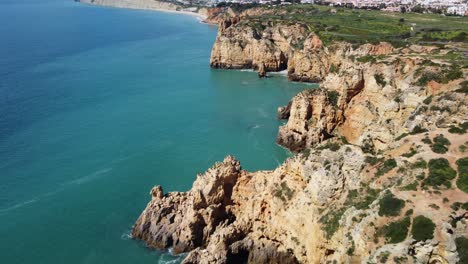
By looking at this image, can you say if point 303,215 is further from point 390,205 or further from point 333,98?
point 333,98

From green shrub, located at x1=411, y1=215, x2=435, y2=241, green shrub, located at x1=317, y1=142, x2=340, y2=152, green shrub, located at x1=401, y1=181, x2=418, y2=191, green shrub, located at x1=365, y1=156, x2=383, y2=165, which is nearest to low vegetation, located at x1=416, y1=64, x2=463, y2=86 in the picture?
green shrub, located at x1=317, y1=142, x2=340, y2=152

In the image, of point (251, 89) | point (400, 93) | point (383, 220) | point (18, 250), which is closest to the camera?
point (383, 220)

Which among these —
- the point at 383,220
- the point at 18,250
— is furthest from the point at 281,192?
the point at 18,250

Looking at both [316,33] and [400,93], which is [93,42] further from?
[400,93]

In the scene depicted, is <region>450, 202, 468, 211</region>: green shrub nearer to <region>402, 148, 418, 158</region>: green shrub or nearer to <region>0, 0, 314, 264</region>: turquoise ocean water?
<region>402, 148, 418, 158</region>: green shrub

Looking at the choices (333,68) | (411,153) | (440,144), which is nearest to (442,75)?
(440,144)

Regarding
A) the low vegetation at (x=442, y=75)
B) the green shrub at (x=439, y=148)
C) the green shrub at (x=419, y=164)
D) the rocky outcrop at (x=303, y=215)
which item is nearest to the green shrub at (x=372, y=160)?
the rocky outcrop at (x=303, y=215)
